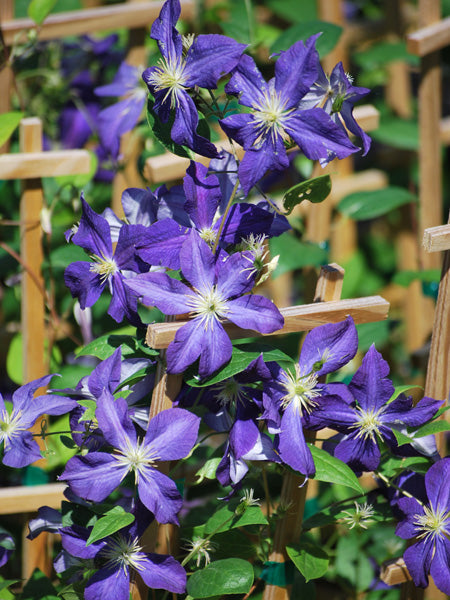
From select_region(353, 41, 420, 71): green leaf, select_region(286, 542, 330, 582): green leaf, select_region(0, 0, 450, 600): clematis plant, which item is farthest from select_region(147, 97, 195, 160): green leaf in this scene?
select_region(353, 41, 420, 71): green leaf

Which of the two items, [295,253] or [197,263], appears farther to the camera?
[295,253]

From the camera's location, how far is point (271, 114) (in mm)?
741

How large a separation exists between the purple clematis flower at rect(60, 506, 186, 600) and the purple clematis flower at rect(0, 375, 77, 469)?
0.11 meters

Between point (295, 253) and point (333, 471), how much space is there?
597mm

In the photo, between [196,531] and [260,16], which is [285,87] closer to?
[196,531]

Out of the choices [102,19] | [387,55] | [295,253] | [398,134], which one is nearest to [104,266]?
[295,253]

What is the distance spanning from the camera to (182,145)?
2.63ft

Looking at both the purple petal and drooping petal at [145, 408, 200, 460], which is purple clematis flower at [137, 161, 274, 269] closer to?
the purple petal

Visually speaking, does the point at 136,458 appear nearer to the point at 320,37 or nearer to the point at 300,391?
the point at 300,391

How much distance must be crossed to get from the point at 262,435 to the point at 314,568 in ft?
0.63

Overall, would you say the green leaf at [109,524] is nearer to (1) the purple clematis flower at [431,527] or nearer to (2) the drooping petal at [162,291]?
(2) the drooping petal at [162,291]

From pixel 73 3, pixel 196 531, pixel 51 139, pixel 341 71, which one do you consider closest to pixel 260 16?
pixel 73 3

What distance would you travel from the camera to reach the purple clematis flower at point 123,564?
0.80m

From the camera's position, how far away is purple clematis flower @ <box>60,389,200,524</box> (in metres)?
0.75
